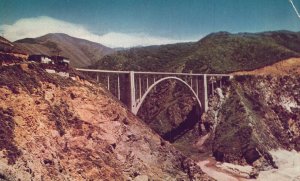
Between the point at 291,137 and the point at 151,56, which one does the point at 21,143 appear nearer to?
the point at 291,137

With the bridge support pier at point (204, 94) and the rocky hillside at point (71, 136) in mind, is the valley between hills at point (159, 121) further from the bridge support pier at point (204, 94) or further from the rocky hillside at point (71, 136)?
the bridge support pier at point (204, 94)

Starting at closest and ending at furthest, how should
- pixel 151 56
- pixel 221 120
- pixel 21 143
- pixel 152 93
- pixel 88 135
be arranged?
pixel 21 143 → pixel 88 135 → pixel 221 120 → pixel 152 93 → pixel 151 56

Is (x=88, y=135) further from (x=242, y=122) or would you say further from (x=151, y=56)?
(x=151, y=56)

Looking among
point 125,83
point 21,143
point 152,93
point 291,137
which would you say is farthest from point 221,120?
point 21,143

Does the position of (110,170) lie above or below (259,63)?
below

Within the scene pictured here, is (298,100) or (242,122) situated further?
(298,100)

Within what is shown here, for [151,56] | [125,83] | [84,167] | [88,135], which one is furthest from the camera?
[151,56]

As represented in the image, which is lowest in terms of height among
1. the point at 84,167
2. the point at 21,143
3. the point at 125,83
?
the point at 84,167
